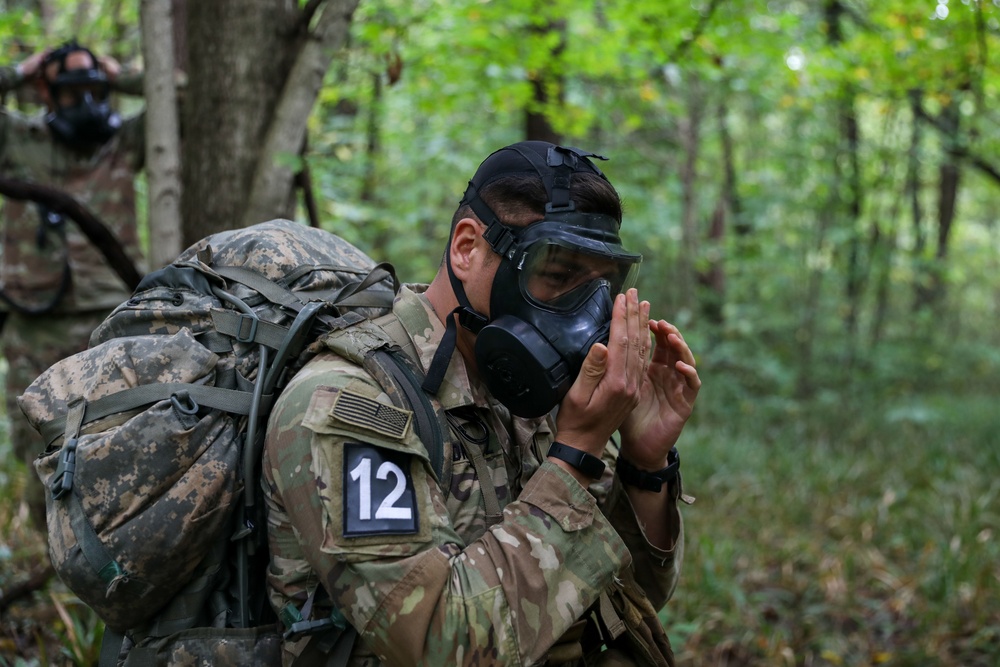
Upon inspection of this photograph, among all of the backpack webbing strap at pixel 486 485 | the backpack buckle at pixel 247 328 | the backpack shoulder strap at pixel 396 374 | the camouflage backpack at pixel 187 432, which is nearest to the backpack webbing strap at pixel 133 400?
the camouflage backpack at pixel 187 432

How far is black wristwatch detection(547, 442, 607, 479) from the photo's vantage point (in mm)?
1865

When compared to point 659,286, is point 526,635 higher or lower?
higher

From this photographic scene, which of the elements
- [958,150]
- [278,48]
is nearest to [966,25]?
[958,150]

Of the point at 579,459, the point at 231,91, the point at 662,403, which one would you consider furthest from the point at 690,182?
the point at 579,459

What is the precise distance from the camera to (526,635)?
1.69 meters

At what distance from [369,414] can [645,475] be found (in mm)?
908

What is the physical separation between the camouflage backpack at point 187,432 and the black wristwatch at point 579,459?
0.27 m

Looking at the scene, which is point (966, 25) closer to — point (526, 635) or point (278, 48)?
point (278, 48)

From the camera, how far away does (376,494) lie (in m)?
1.69

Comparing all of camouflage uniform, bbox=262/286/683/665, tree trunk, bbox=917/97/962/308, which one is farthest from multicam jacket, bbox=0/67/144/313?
tree trunk, bbox=917/97/962/308

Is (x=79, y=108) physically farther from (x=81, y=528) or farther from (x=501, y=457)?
(x=501, y=457)

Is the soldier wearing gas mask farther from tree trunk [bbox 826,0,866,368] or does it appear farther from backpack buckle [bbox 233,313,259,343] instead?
Result: tree trunk [bbox 826,0,866,368]

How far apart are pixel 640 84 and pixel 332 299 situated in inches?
261

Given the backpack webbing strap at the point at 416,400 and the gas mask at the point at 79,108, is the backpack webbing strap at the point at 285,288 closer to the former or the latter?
the backpack webbing strap at the point at 416,400
